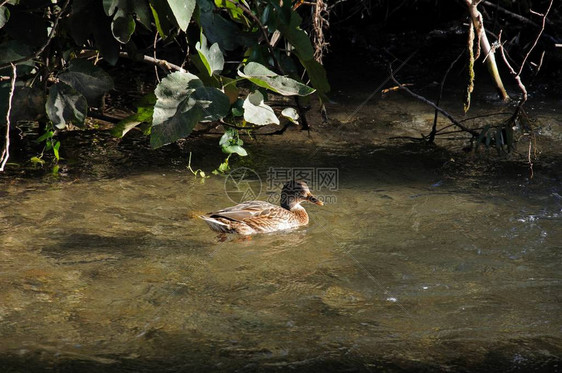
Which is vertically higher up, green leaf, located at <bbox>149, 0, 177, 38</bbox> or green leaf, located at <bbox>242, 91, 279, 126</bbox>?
green leaf, located at <bbox>149, 0, 177, 38</bbox>

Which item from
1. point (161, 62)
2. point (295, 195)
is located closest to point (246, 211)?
point (295, 195)

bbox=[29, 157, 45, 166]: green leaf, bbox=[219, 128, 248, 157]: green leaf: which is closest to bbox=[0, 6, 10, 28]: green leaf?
bbox=[219, 128, 248, 157]: green leaf

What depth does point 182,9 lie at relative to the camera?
4328 millimetres

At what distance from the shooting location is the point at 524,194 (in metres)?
6.62

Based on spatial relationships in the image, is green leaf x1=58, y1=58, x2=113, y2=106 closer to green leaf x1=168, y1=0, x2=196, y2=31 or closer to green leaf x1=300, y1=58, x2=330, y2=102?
green leaf x1=168, y1=0, x2=196, y2=31

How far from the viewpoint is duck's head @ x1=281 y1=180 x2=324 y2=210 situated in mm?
6734

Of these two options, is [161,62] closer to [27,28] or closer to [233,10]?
[233,10]

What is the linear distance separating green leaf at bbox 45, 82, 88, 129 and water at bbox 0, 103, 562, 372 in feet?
3.21

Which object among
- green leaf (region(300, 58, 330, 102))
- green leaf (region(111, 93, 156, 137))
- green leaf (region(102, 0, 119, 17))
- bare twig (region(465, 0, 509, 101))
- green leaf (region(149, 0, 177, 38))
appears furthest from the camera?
bare twig (region(465, 0, 509, 101))

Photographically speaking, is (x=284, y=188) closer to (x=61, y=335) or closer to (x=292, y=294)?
(x=292, y=294)

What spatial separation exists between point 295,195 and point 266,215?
0.40 metres

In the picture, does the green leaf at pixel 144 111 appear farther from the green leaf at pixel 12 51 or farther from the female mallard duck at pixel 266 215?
the green leaf at pixel 12 51

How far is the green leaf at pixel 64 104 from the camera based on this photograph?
515cm

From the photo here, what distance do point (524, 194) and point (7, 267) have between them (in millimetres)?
4180
